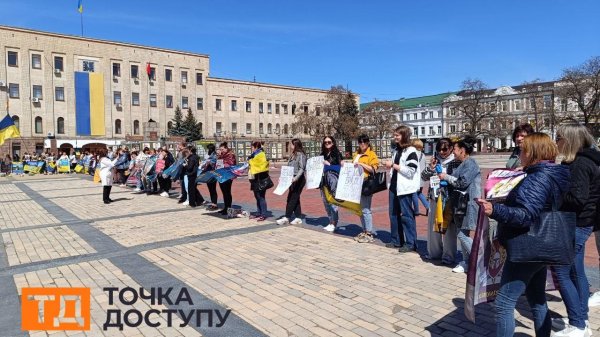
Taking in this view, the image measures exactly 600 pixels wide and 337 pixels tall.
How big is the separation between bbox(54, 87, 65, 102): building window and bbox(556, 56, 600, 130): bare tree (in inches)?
2492

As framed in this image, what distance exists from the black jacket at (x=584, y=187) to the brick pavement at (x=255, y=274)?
106cm

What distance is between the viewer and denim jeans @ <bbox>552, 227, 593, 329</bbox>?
3.67 meters

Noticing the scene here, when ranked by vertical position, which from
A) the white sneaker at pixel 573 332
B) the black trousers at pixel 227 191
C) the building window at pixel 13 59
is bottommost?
the white sneaker at pixel 573 332

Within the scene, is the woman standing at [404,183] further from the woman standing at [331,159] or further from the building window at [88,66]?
the building window at [88,66]

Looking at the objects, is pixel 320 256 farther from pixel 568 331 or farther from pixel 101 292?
pixel 568 331

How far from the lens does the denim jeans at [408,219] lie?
22.0 feet

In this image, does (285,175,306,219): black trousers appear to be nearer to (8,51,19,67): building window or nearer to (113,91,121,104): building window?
(8,51,19,67): building window

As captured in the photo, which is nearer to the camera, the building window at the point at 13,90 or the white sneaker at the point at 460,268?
the white sneaker at the point at 460,268

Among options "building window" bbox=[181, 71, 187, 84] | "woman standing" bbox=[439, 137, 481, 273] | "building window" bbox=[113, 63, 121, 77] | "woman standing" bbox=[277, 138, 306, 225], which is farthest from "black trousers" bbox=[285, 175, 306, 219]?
"building window" bbox=[181, 71, 187, 84]

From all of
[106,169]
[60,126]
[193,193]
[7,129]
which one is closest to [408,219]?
[193,193]

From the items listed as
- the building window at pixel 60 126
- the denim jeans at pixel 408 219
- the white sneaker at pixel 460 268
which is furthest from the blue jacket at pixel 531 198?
the building window at pixel 60 126

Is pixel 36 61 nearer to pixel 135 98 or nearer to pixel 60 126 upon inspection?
pixel 60 126

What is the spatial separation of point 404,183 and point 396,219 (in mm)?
722

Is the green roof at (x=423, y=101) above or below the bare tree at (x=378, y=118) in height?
above
